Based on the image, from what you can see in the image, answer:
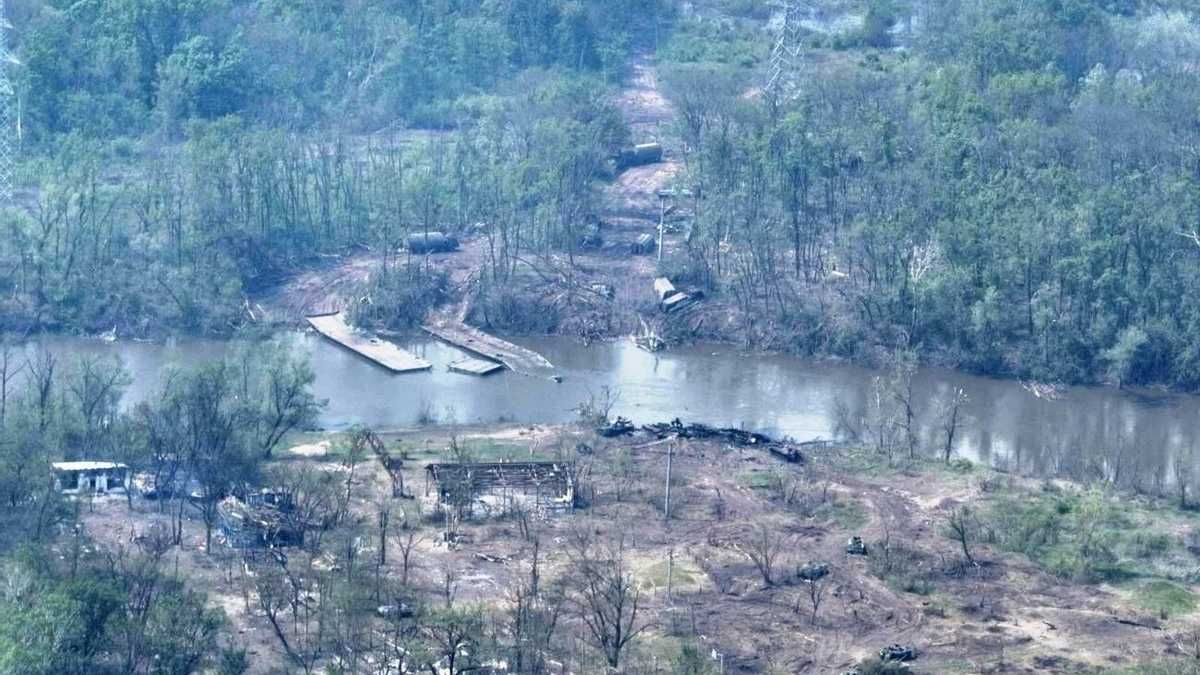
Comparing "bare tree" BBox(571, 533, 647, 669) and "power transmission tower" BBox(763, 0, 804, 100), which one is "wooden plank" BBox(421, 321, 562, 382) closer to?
"power transmission tower" BBox(763, 0, 804, 100)

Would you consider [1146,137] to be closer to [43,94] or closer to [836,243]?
[836,243]

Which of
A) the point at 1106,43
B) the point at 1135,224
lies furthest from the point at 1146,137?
the point at 1106,43

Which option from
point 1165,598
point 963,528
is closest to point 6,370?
point 963,528

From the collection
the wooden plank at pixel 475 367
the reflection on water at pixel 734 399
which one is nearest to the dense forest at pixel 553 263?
the reflection on water at pixel 734 399

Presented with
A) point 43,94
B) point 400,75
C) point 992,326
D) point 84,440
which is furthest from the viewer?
point 400,75

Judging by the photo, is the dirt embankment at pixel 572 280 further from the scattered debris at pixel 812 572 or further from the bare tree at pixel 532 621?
the bare tree at pixel 532 621

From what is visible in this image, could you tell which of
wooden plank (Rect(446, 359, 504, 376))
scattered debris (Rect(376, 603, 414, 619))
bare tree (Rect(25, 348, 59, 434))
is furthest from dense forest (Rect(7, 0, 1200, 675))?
wooden plank (Rect(446, 359, 504, 376))

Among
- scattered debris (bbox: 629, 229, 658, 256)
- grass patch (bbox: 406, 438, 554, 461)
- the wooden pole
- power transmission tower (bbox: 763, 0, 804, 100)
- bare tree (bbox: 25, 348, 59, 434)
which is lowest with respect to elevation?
the wooden pole
